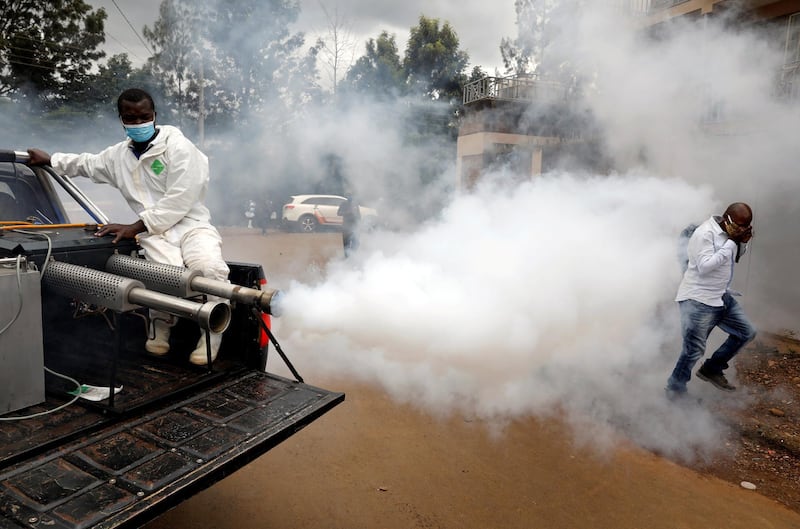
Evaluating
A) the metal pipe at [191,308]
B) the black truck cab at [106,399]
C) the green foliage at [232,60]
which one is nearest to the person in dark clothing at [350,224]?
the green foliage at [232,60]

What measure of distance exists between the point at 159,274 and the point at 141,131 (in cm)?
101

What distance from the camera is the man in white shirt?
14.1 feet

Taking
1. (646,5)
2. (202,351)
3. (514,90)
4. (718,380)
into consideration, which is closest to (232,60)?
(514,90)

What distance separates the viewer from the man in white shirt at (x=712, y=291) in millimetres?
4297

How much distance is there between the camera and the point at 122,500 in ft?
5.94

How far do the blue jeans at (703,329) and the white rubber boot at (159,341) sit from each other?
3.99 m

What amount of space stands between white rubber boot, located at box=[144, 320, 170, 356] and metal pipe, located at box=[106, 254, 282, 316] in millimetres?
450

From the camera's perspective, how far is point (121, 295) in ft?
7.57

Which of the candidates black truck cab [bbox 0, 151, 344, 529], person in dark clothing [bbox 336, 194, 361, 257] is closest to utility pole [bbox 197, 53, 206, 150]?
person in dark clothing [bbox 336, 194, 361, 257]

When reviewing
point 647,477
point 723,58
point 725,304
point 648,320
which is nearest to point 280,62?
point 723,58

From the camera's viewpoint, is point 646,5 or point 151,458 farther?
point 646,5

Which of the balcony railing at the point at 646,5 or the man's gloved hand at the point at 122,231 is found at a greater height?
the balcony railing at the point at 646,5

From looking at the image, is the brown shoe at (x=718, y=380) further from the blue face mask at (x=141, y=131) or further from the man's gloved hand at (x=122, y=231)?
the blue face mask at (x=141, y=131)

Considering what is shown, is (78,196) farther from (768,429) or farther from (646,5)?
(646,5)
